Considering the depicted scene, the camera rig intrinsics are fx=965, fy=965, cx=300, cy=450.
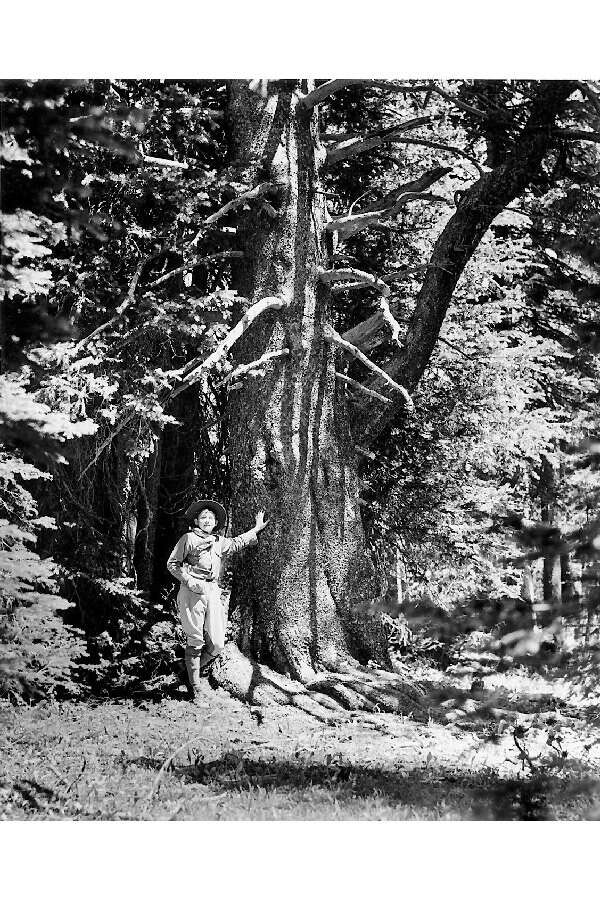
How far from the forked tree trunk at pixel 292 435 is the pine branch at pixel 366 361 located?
62 millimetres

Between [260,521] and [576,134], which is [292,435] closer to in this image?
[260,521]

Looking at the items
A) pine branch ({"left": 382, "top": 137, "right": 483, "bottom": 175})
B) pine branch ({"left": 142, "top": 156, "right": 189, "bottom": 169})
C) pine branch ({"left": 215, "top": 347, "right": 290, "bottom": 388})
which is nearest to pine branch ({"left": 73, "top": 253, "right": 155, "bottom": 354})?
pine branch ({"left": 142, "top": 156, "right": 189, "bottom": 169})

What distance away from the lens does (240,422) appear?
227 inches

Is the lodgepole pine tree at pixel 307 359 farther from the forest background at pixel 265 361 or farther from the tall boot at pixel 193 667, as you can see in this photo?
the tall boot at pixel 193 667

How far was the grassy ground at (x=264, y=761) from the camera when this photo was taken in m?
4.83

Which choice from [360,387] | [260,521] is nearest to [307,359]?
[360,387]

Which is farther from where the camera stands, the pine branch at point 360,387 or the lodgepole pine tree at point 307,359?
the pine branch at point 360,387

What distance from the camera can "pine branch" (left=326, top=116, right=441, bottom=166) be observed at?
580cm

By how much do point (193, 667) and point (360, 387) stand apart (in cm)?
190

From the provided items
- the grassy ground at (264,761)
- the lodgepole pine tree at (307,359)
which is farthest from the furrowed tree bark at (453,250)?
the grassy ground at (264,761)

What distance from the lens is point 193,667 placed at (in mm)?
5453

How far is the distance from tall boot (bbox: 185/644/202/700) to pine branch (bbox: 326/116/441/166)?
9.83ft

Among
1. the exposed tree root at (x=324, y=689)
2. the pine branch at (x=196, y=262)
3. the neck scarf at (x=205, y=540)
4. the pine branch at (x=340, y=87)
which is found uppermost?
the pine branch at (x=340, y=87)
